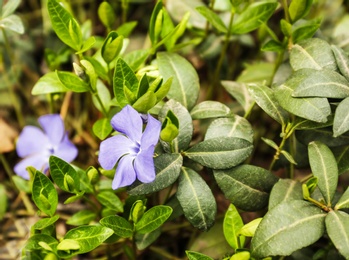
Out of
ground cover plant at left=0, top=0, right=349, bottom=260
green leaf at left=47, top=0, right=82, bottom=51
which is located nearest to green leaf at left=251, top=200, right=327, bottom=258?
ground cover plant at left=0, top=0, right=349, bottom=260

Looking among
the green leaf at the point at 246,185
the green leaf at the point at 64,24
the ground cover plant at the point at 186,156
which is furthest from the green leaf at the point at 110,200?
the green leaf at the point at 64,24

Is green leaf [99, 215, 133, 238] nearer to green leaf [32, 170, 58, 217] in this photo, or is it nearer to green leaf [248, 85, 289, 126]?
green leaf [32, 170, 58, 217]

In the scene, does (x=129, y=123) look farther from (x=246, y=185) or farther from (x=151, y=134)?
(x=246, y=185)

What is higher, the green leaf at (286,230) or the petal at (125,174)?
the petal at (125,174)

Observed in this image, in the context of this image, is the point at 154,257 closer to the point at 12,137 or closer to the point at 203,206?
the point at 203,206

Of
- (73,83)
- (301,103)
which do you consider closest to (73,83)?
(73,83)

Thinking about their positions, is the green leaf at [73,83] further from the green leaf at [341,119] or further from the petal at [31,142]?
the green leaf at [341,119]
